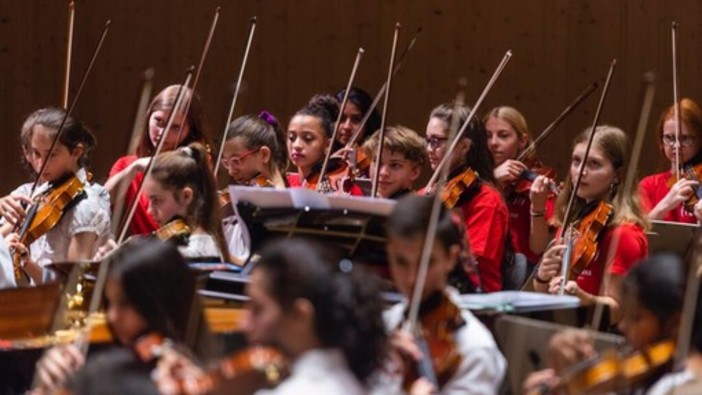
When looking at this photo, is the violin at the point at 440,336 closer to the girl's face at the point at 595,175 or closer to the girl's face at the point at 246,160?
the girl's face at the point at 595,175

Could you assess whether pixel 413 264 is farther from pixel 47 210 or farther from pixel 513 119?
pixel 513 119

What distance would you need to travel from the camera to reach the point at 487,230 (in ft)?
14.1

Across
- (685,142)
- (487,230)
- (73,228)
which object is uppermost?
(685,142)

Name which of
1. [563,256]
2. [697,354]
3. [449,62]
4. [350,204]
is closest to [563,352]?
[697,354]

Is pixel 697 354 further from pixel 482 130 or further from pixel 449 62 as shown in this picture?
pixel 449 62

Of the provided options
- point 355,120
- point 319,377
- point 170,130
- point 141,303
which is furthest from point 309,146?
point 319,377

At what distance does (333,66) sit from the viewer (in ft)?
23.0

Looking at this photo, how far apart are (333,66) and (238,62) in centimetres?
42

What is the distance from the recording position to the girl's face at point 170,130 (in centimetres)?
493

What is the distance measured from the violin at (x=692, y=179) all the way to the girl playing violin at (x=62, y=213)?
5.89ft

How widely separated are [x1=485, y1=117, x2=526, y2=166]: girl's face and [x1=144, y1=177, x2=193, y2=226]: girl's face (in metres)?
1.48

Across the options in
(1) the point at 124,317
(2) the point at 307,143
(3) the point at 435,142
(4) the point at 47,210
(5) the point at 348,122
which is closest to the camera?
(1) the point at 124,317

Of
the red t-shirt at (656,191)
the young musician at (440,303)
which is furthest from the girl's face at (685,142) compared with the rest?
the young musician at (440,303)

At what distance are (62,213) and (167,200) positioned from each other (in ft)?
1.69
